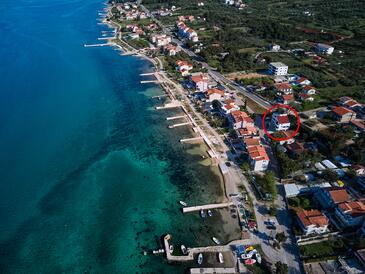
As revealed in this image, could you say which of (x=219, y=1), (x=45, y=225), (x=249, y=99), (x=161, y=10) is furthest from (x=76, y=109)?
(x=219, y=1)

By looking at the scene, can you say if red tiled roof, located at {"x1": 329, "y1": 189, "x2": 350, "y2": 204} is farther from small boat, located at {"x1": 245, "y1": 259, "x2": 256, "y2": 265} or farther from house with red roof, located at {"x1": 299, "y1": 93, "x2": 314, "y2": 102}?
house with red roof, located at {"x1": 299, "y1": 93, "x2": 314, "y2": 102}

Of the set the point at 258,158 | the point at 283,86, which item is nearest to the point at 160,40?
the point at 283,86

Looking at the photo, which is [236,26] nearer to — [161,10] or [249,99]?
[161,10]

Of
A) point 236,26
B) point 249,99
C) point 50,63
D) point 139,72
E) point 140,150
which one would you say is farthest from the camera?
point 236,26


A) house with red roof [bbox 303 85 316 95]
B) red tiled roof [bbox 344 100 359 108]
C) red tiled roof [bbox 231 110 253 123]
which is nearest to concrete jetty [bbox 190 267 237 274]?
red tiled roof [bbox 231 110 253 123]

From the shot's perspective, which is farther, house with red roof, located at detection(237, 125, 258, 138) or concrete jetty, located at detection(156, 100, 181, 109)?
concrete jetty, located at detection(156, 100, 181, 109)

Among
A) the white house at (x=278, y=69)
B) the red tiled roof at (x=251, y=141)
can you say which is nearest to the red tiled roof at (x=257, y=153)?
the red tiled roof at (x=251, y=141)

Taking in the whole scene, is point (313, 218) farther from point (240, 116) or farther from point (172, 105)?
point (172, 105)
